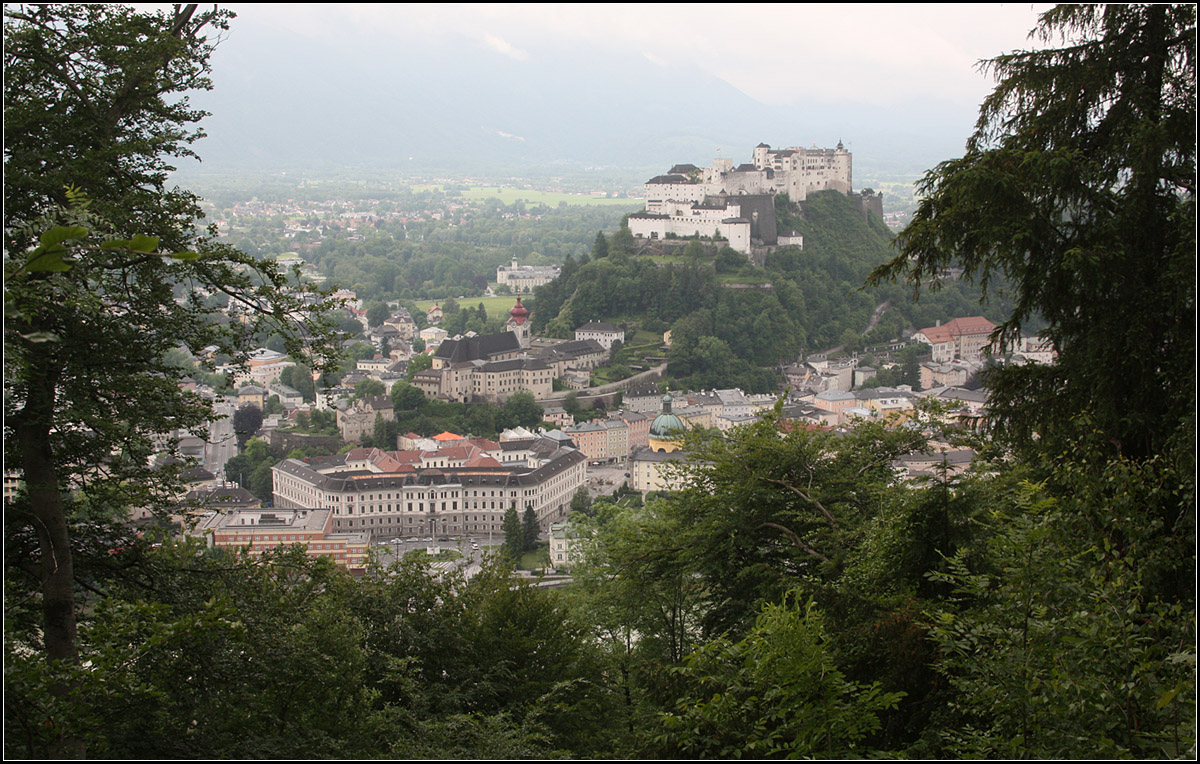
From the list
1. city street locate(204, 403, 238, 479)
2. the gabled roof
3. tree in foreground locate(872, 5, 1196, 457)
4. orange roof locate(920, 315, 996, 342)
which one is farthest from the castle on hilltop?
tree in foreground locate(872, 5, 1196, 457)

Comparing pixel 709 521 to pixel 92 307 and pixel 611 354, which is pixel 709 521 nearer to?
pixel 92 307

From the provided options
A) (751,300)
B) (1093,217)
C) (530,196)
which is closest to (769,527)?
(1093,217)

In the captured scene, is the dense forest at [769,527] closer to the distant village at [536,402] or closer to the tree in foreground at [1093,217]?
the tree in foreground at [1093,217]

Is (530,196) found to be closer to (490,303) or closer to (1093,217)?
(490,303)

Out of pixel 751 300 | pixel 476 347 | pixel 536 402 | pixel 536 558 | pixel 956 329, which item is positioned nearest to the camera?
pixel 536 558

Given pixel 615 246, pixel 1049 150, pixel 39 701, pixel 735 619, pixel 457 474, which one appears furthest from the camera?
pixel 615 246

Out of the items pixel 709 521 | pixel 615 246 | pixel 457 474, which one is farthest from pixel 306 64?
pixel 709 521
